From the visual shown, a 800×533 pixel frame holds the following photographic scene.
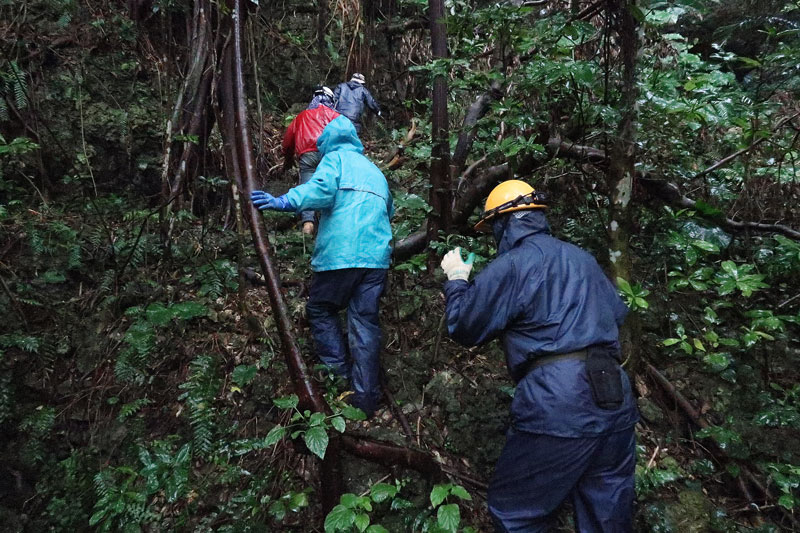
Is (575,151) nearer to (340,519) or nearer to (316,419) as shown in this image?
(316,419)

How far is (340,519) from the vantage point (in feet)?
7.25

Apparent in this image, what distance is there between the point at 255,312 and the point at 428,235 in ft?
5.87

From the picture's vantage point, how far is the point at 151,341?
3551 mm

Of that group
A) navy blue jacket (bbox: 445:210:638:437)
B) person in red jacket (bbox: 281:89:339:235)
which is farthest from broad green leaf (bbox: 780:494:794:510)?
person in red jacket (bbox: 281:89:339:235)

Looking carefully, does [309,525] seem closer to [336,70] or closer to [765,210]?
[765,210]

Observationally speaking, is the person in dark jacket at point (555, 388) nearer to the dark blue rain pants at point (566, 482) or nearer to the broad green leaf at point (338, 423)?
the dark blue rain pants at point (566, 482)

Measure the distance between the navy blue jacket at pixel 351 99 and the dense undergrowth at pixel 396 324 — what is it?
194cm

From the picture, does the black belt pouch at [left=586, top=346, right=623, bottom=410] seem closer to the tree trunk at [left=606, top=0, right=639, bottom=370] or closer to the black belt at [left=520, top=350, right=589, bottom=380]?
the black belt at [left=520, top=350, right=589, bottom=380]

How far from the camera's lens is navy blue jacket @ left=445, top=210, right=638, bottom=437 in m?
2.20

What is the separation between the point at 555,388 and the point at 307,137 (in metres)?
3.72

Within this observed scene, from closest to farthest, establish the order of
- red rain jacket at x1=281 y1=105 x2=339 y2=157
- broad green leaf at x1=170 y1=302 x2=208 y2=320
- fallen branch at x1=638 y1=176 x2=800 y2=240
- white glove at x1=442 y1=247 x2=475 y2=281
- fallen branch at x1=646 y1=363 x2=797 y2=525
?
white glove at x1=442 y1=247 x2=475 y2=281
fallen branch at x1=646 y1=363 x2=797 y2=525
broad green leaf at x1=170 y1=302 x2=208 y2=320
fallen branch at x1=638 y1=176 x2=800 y2=240
red rain jacket at x1=281 y1=105 x2=339 y2=157

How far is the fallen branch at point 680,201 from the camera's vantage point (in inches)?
140

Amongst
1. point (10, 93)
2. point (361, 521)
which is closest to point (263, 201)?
point (361, 521)

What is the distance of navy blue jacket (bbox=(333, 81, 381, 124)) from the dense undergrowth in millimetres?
1942
